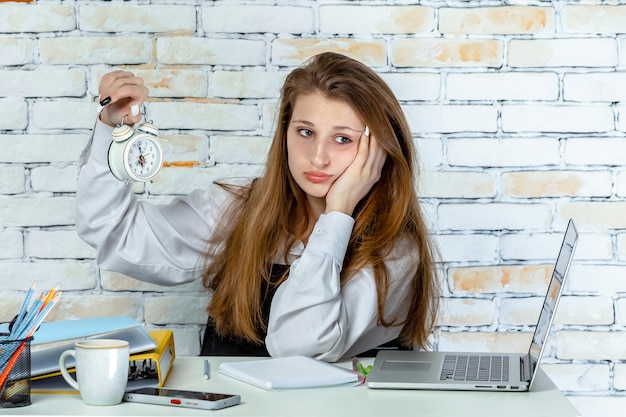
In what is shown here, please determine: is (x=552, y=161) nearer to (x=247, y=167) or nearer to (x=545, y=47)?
(x=545, y=47)

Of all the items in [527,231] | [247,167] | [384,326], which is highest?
[247,167]

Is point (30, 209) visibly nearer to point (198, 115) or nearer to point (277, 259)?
point (198, 115)

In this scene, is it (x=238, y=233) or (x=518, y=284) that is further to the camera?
(x=518, y=284)

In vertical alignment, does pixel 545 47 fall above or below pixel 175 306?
above

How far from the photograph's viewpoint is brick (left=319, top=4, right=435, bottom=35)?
221 cm

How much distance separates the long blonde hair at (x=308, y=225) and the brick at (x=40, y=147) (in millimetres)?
446

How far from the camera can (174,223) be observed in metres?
2.11

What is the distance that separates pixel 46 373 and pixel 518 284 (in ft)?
4.43

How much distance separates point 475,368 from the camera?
1446 mm

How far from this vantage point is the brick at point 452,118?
7.32 feet

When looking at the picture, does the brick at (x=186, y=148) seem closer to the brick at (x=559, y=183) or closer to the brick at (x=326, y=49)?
the brick at (x=326, y=49)

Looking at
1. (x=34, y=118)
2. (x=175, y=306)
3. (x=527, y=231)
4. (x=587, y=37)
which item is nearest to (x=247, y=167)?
(x=175, y=306)

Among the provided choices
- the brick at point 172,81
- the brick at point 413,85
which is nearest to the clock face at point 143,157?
the brick at point 172,81

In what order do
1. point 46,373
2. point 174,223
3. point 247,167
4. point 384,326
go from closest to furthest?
1. point 46,373
2. point 384,326
3. point 174,223
4. point 247,167
